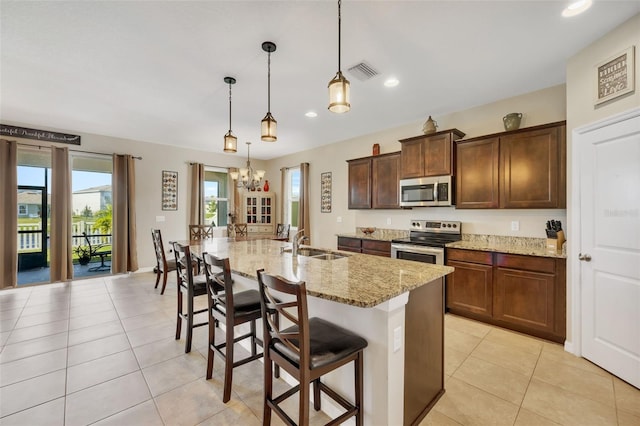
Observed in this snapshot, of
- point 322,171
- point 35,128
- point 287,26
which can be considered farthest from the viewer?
point 322,171

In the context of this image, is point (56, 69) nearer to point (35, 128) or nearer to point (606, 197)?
point (35, 128)

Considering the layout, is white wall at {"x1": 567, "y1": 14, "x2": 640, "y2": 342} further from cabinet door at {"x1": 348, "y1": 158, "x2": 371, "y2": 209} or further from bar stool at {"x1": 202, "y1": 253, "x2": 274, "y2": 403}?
bar stool at {"x1": 202, "y1": 253, "x2": 274, "y2": 403}

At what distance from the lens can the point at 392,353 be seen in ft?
4.77

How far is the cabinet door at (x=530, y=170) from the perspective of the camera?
2.98 metres

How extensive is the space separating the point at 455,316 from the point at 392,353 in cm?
256

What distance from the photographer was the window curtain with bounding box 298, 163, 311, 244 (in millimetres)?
6395

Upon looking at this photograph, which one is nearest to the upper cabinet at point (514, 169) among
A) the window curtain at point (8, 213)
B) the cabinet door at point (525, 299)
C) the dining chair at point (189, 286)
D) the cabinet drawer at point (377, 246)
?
the cabinet door at point (525, 299)

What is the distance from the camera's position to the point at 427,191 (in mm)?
3961

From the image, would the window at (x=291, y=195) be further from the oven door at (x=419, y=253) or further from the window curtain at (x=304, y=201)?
the oven door at (x=419, y=253)

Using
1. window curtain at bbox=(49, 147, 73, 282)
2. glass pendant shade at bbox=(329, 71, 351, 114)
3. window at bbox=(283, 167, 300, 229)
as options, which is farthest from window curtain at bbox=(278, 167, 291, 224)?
glass pendant shade at bbox=(329, 71, 351, 114)

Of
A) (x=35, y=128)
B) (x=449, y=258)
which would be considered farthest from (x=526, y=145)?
(x=35, y=128)

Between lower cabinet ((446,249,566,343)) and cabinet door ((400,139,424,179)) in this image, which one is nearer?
lower cabinet ((446,249,566,343))

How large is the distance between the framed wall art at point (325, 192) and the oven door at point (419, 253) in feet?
7.66

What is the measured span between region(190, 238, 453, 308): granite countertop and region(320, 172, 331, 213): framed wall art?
3.52 meters
